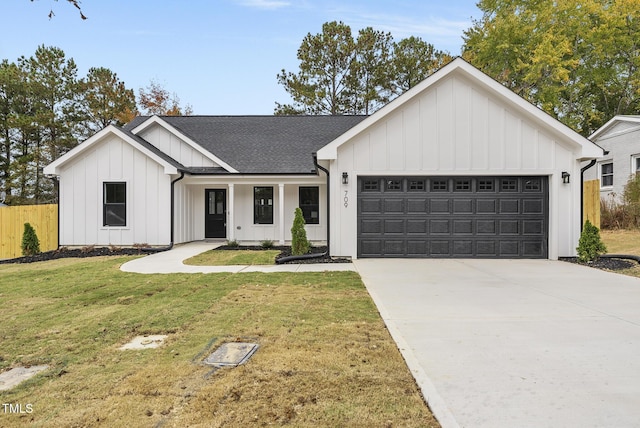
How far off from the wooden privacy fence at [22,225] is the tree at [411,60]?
24048mm

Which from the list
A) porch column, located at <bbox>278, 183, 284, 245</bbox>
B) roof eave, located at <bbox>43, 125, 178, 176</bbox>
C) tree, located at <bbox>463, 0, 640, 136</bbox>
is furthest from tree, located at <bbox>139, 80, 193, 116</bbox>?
tree, located at <bbox>463, 0, 640, 136</bbox>

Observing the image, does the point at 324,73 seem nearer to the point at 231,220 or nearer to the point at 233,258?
the point at 231,220

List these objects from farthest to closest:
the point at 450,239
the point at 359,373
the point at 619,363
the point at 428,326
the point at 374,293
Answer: the point at 450,239 < the point at 374,293 < the point at 428,326 < the point at 619,363 < the point at 359,373

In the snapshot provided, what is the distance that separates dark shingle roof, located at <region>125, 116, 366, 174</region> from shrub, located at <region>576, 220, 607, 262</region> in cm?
879

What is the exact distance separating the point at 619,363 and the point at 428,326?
189cm

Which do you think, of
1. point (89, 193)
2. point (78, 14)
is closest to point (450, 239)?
point (78, 14)

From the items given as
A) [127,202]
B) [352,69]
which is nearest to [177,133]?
[127,202]

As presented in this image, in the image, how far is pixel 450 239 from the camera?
11.2 m

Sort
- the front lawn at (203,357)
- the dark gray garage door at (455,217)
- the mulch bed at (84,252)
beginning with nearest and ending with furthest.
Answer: the front lawn at (203,357) → the dark gray garage door at (455,217) → the mulch bed at (84,252)

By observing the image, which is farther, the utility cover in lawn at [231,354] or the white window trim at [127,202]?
the white window trim at [127,202]

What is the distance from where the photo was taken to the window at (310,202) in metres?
15.7

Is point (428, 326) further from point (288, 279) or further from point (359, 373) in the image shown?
point (288, 279)

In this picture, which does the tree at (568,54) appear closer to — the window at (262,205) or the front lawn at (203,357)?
the window at (262,205)

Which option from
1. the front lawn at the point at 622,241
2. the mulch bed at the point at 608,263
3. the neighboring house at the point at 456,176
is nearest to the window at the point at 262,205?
the neighboring house at the point at 456,176
